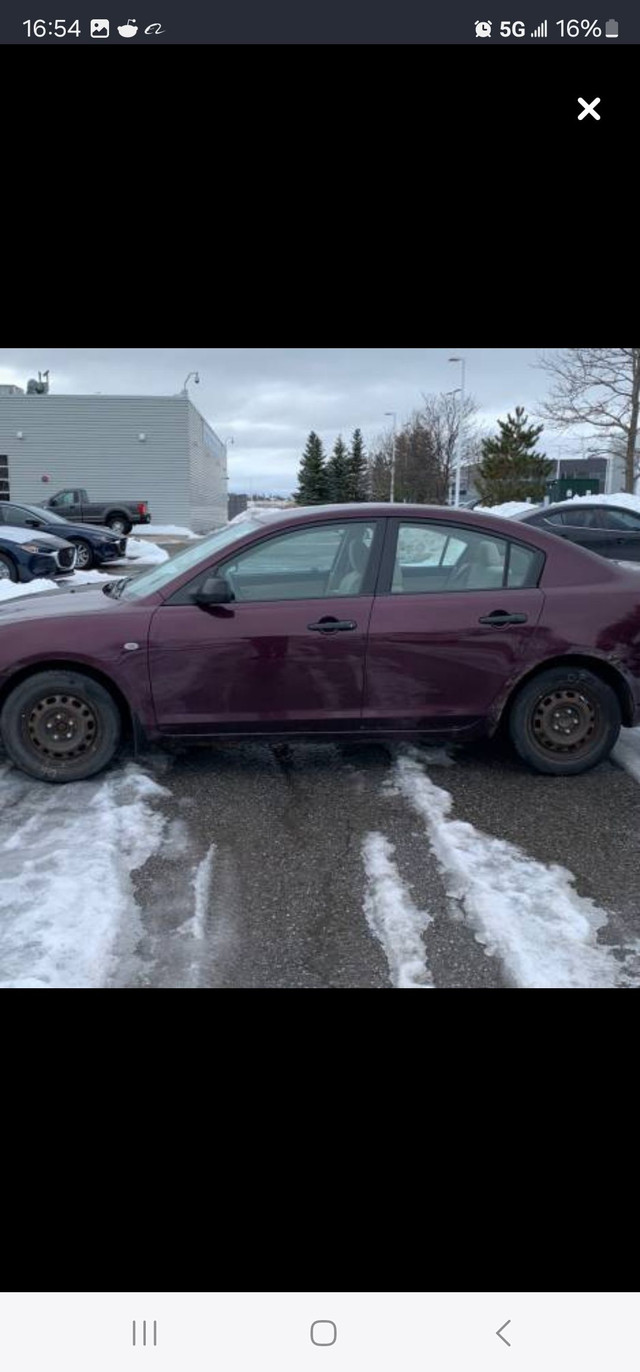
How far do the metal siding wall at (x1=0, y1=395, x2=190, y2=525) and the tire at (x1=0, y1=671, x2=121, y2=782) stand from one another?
32.8 meters

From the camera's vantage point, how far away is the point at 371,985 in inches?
101

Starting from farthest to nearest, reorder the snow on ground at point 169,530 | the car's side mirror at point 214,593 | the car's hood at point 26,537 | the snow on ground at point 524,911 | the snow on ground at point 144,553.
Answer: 1. the snow on ground at point 169,530
2. the snow on ground at point 144,553
3. the car's hood at point 26,537
4. the car's side mirror at point 214,593
5. the snow on ground at point 524,911

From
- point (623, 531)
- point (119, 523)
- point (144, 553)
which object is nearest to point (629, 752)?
point (623, 531)

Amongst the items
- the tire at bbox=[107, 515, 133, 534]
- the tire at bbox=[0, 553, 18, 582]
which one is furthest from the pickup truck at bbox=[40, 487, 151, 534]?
the tire at bbox=[0, 553, 18, 582]

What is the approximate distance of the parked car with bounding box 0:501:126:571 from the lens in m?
17.2

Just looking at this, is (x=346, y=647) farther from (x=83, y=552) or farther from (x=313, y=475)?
(x=313, y=475)

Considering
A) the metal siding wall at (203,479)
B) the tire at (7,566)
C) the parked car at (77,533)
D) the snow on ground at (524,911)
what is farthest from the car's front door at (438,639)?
the metal siding wall at (203,479)

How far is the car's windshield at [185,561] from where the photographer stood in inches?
179

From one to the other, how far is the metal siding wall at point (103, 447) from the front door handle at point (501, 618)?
33.0m

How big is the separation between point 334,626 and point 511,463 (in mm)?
39084

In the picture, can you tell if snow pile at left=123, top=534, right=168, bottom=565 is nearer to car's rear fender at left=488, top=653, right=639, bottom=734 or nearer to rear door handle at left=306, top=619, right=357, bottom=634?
rear door handle at left=306, top=619, right=357, bottom=634

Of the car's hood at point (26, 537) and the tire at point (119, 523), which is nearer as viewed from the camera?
the car's hood at point (26, 537)

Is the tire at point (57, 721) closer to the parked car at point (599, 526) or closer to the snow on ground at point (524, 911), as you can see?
the snow on ground at point (524, 911)

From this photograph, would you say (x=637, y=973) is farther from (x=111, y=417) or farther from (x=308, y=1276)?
(x=111, y=417)
